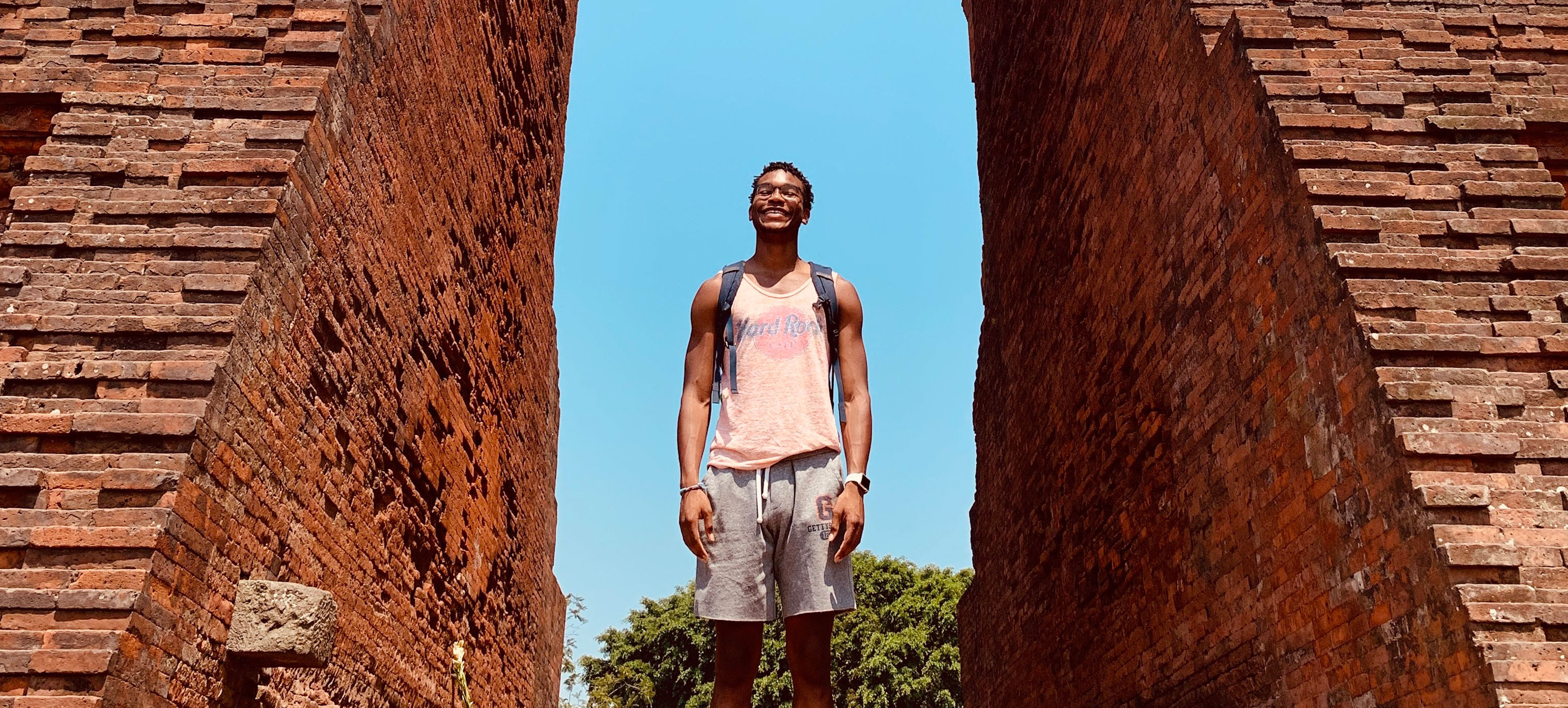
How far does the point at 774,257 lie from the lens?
13.6ft

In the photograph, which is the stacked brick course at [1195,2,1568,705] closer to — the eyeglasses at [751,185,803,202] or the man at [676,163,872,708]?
the man at [676,163,872,708]

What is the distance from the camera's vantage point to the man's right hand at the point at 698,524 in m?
3.62

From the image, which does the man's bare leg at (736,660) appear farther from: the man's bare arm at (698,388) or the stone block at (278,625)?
the stone block at (278,625)

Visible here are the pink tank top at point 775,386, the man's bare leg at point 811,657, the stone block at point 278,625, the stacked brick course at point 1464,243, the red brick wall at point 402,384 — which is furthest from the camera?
the red brick wall at point 402,384

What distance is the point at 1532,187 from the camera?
4371mm

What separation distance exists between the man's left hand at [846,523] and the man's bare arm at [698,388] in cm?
41

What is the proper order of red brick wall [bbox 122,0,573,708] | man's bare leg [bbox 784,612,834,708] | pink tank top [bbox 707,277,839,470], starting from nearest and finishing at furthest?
man's bare leg [bbox 784,612,834,708]
pink tank top [bbox 707,277,839,470]
red brick wall [bbox 122,0,573,708]

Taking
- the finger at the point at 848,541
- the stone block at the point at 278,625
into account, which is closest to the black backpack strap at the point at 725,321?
the finger at the point at 848,541

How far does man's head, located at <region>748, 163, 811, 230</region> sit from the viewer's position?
4129 millimetres

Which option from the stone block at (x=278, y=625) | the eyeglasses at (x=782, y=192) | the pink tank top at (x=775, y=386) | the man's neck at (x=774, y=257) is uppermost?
the eyeglasses at (x=782, y=192)

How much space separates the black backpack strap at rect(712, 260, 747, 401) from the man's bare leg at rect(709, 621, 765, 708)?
33.7 inches

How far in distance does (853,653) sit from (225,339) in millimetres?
23476

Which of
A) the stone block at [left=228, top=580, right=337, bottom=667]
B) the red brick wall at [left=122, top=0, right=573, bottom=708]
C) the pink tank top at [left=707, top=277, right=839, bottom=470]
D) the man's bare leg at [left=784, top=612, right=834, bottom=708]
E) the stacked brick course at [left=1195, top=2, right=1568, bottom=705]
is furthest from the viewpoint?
the red brick wall at [left=122, top=0, right=573, bottom=708]

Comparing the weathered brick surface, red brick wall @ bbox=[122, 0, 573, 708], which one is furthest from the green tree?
the weathered brick surface
